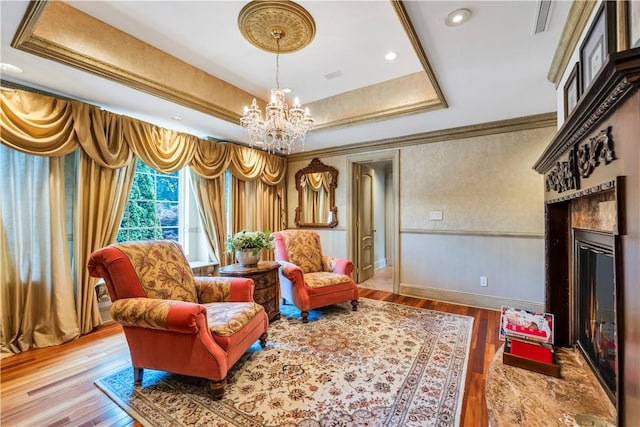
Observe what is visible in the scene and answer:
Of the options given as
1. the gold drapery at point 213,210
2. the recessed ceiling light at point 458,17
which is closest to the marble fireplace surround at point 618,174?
the recessed ceiling light at point 458,17

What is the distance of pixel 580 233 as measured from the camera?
5.29 feet

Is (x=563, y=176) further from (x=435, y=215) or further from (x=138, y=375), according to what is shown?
(x=138, y=375)

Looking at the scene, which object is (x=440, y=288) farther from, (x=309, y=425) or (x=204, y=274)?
(x=204, y=274)

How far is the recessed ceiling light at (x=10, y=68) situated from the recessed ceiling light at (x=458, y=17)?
3.18 metres

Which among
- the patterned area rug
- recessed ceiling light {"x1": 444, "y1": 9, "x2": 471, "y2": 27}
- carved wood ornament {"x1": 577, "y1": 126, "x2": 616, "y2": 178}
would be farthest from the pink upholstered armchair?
recessed ceiling light {"x1": 444, "y1": 9, "x2": 471, "y2": 27}

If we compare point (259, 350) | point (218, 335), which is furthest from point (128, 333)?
point (259, 350)

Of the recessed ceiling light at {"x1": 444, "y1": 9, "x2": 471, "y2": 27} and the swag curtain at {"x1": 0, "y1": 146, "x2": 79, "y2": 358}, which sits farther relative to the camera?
the swag curtain at {"x1": 0, "y1": 146, "x2": 79, "y2": 358}

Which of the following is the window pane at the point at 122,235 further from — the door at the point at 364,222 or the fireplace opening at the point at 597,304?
the fireplace opening at the point at 597,304

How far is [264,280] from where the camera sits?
2814 mm

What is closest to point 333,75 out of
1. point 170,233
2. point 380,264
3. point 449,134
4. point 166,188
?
point 449,134

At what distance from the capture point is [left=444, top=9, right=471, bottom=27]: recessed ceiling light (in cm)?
157

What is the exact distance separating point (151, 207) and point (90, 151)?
1046 mm

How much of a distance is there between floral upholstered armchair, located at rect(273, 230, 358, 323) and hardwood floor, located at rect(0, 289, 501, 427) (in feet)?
4.64

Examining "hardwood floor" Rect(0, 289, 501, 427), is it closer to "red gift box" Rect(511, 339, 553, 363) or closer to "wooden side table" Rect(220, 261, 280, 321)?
"red gift box" Rect(511, 339, 553, 363)
